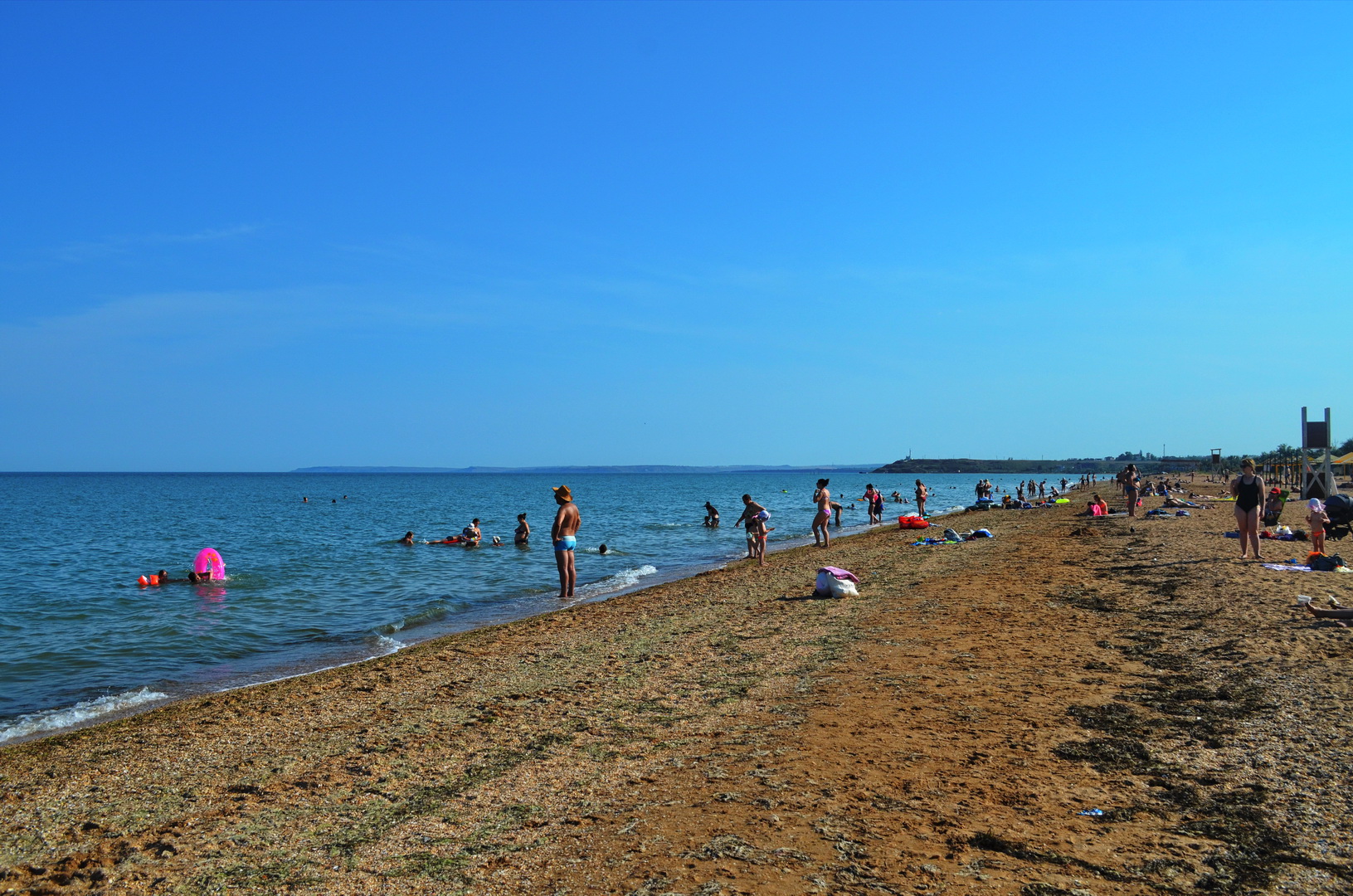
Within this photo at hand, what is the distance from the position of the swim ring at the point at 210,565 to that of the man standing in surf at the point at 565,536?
31.1 feet

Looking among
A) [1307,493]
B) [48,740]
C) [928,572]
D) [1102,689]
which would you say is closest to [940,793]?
[1102,689]

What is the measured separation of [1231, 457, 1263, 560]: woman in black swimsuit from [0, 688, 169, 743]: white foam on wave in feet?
52.9

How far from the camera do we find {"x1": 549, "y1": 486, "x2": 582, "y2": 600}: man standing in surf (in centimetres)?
1515

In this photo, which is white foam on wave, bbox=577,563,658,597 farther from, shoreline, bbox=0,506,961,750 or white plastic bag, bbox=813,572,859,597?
white plastic bag, bbox=813,572,859,597

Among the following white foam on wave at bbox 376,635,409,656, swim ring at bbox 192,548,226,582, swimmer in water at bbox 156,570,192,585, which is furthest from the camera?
swim ring at bbox 192,548,226,582

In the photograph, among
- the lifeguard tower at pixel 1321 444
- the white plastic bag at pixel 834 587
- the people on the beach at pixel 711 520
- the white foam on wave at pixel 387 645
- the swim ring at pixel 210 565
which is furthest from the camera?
the people on the beach at pixel 711 520

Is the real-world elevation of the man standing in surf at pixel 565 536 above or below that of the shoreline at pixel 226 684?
above

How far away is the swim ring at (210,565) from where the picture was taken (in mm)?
19672

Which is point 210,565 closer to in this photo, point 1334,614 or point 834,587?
point 834,587

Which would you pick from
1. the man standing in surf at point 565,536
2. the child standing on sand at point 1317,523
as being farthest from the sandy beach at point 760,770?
the man standing in surf at point 565,536

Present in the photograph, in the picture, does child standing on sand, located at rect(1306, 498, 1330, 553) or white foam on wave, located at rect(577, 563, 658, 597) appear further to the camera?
white foam on wave, located at rect(577, 563, 658, 597)

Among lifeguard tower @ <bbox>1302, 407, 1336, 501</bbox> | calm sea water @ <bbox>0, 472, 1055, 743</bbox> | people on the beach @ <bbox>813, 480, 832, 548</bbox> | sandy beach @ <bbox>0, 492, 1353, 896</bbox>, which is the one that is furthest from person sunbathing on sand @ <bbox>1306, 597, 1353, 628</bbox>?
lifeguard tower @ <bbox>1302, 407, 1336, 501</bbox>

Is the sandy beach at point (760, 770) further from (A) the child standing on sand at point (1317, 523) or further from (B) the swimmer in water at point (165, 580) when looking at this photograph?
(B) the swimmer in water at point (165, 580)

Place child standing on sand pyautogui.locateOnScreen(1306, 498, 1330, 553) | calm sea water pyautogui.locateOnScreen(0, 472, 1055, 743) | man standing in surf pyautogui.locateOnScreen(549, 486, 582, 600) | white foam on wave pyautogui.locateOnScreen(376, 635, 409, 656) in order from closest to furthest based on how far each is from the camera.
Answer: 1. calm sea water pyautogui.locateOnScreen(0, 472, 1055, 743)
2. white foam on wave pyautogui.locateOnScreen(376, 635, 409, 656)
3. child standing on sand pyautogui.locateOnScreen(1306, 498, 1330, 553)
4. man standing in surf pyautogui.locateOnScreen(549, 486, 582, 600)
